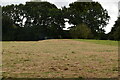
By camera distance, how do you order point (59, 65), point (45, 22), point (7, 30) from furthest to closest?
1. point (45, 22)
2. point (7, 30)
3. point (59, 65)

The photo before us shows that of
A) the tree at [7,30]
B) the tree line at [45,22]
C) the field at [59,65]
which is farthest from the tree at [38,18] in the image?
the field at [59,65]

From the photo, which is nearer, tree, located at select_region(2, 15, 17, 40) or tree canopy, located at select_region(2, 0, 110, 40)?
tree, located at select_region(2, 15, 17, 40)

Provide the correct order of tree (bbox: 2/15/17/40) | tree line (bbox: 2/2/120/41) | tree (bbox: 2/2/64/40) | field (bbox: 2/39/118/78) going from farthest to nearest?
1. tree (bbox: 2/2/64/40)
2. tree line (bbox: 2/2/120/41)
3. tree (bbox: 2/15/17/40)
4. field (bbox: 2/39/118/78)

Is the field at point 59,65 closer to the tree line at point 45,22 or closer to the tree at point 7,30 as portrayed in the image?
the tree at point 7,30

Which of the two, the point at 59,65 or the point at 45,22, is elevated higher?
the point at 45,22

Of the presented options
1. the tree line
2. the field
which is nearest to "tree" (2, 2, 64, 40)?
the tree line

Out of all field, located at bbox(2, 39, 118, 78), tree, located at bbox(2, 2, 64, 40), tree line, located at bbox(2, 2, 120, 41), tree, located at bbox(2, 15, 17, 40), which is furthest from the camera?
tree, located at bbox(2, 2, 64, 40)

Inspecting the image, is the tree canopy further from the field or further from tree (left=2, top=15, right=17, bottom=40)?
the field

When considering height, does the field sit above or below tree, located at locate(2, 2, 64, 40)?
below

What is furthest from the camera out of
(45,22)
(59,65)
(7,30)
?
(45,22)

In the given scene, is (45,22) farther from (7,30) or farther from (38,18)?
(7,30)

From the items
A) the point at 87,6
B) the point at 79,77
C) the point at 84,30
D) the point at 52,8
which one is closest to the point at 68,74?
the point at 79,77

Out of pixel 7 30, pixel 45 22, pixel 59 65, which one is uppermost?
pixel 45 22

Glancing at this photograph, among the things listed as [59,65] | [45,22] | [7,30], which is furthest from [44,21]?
[59,65]
